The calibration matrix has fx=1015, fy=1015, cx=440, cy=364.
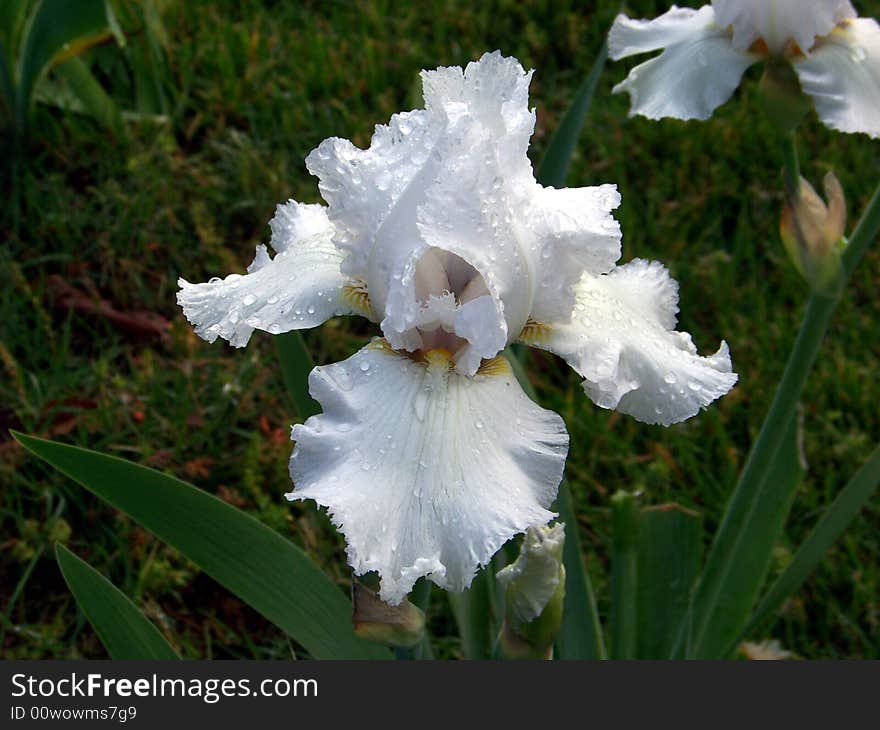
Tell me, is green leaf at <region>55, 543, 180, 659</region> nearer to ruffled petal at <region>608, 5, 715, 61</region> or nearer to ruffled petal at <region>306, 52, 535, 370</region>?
ruffled petal at <region>306, 52, 535, 370</region>

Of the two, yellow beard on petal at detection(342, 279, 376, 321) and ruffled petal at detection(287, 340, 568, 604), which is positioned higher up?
yellow beard on petal at detection(342, 279, 376, 321)

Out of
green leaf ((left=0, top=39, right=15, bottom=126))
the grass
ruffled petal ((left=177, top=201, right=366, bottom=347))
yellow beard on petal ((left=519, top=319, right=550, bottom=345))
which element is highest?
ruffled petal ((left=177, top=201, right=366, bottom=347))

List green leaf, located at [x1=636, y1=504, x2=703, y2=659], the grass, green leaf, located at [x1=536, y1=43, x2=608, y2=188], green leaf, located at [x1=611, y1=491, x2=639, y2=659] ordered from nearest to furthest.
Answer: green leaf, located at [x1=611, y1=491, x2=639, y2=659]
green leaf, located at [x1=636, y1=504, x2=703, y2=659]
green leaf, located at [x1=536, y1=43, x2=608, y2=188]
the grass

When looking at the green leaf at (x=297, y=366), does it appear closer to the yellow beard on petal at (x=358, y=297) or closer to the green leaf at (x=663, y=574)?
the yellow beard on petal at (x=358, y=297)

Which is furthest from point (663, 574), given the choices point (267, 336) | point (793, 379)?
point (267, 336)

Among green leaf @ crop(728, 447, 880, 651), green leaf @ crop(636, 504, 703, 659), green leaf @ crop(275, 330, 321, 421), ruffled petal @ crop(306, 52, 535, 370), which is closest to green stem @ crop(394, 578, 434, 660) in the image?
ruffled petal @ crop(306, 52, 535, 370)

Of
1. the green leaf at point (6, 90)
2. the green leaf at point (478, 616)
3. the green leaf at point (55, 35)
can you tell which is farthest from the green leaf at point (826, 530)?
the green leaf at point (6, 90)

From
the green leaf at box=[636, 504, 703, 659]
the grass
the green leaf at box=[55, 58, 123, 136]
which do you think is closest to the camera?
the green leaf at box=[636, 504, 703, 659]
